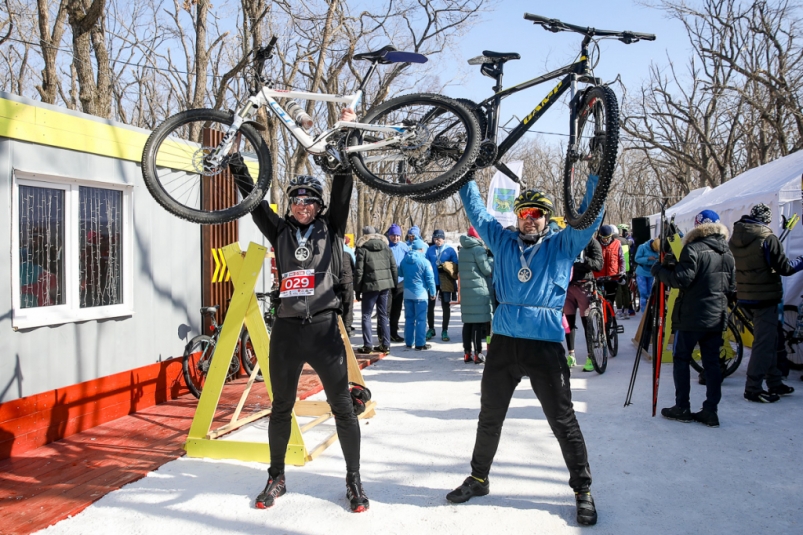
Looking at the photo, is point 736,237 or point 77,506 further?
point 736,237

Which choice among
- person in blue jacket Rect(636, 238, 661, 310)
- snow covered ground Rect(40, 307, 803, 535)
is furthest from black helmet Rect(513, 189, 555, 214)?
person in blue jacket Rect(636, 238, 661, 310)

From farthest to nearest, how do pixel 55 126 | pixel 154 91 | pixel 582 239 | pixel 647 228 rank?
pixel 154 91 → pixel 647 228 → pixel 55 126 → pixel 582 239

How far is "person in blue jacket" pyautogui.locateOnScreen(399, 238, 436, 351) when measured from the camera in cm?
927

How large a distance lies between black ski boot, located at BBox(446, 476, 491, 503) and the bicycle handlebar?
3067 mm

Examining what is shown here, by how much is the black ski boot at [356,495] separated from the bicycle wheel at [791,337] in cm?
575

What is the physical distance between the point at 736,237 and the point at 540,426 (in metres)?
3.16

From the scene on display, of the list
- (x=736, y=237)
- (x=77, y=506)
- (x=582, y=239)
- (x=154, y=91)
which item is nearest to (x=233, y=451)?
(x=77, y=506)

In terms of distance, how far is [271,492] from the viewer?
3.70 meters

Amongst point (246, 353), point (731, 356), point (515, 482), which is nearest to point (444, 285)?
point (246, 353)

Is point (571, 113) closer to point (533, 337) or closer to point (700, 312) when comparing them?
point (533, 337)

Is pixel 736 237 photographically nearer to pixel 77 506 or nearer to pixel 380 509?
pixel 380 509

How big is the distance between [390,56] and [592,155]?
1.68m

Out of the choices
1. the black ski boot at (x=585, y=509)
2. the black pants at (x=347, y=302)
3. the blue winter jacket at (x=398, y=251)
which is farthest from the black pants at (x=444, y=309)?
the black ski boot at (x=585, y=509)

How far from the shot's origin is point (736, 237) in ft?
20.3
